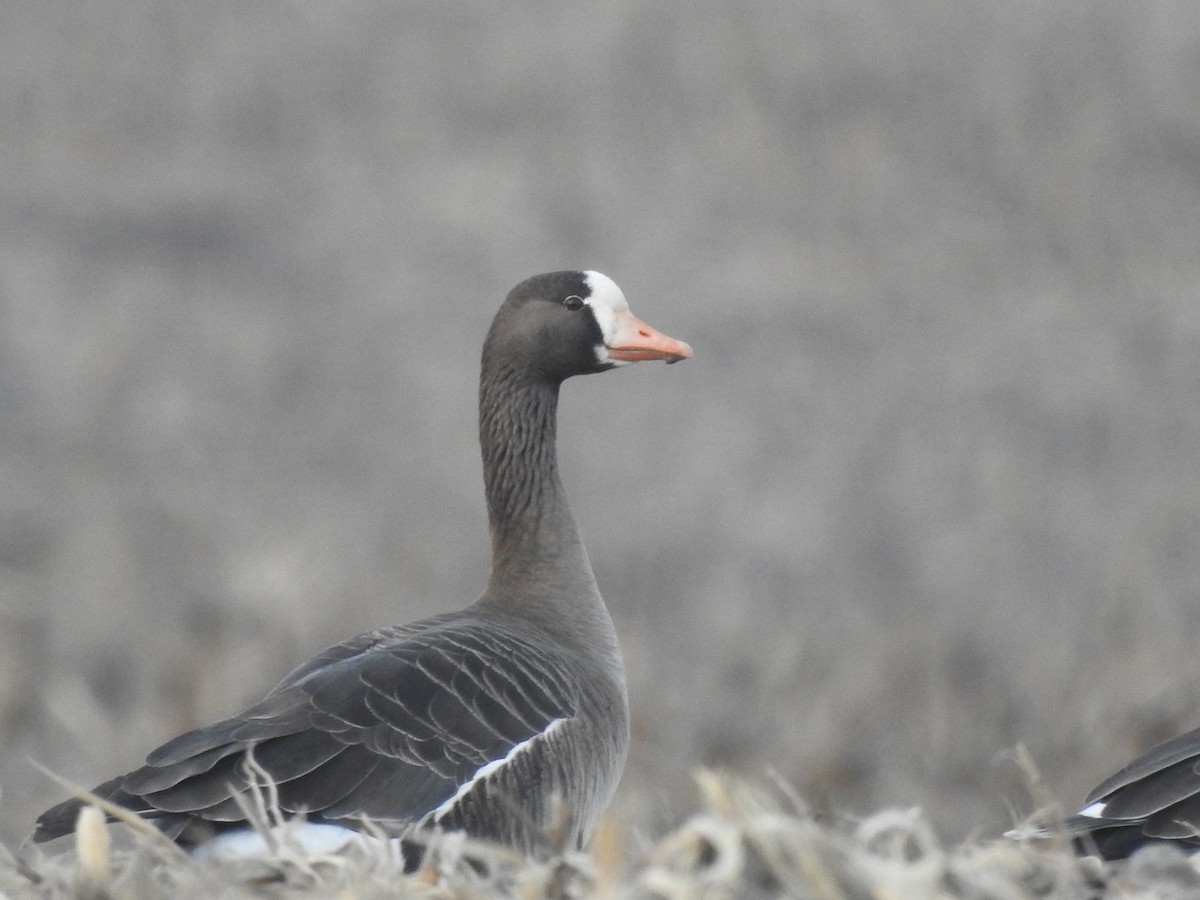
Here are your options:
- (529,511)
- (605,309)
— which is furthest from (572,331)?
(529,511)

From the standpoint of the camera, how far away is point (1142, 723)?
11719 millimetres

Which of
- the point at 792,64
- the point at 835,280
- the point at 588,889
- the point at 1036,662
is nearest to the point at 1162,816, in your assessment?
the point at 588,889

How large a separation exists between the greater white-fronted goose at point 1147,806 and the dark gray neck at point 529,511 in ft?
6.90

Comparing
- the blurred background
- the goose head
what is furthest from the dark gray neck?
the blurred background

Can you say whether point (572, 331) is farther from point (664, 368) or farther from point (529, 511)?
point (664, 368)

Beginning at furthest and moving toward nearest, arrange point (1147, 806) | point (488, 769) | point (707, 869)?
point (488, 769)
point (1147, 806)
point (707, 869)

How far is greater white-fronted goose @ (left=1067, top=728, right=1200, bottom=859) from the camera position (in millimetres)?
4578

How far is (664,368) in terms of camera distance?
16547 mm

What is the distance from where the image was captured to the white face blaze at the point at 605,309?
6586 millimetres

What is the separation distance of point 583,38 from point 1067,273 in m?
5.46

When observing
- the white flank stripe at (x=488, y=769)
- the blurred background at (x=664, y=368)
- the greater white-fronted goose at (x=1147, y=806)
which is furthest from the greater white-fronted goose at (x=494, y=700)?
the blurred background at (x=664, y=368)

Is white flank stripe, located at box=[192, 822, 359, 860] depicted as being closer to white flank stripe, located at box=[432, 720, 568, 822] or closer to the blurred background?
white flank stripe, located at box=[432, 720, 568, 822]

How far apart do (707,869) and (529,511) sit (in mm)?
3454

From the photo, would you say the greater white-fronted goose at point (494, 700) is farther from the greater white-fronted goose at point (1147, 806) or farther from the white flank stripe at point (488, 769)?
the greater white-fronted goose at point (1147, 806)
